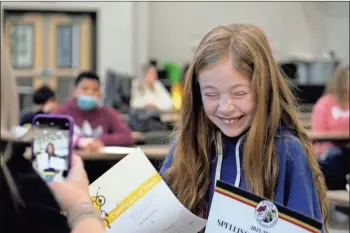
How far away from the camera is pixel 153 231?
146cm

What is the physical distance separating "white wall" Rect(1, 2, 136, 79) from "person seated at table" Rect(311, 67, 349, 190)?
5.70 m

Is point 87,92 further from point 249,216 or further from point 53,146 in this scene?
point 249,216

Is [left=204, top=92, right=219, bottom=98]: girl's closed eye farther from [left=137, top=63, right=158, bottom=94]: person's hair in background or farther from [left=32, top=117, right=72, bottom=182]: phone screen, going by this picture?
[left=137, top=63, right=158, bottom=94]: person's hair in background

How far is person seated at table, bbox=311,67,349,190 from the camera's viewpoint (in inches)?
196

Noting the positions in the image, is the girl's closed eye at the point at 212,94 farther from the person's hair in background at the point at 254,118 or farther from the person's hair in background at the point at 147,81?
the person's hair in background at the point at 147,81

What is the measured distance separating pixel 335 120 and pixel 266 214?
4159 mm

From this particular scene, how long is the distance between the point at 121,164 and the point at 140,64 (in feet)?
30.9

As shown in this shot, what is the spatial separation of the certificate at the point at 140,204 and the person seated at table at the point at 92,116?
111 inches

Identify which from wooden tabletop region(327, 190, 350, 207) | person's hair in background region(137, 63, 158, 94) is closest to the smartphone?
wooden tabletop region(327, 190, 350, 207)

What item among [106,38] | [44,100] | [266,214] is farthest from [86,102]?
[106,38]

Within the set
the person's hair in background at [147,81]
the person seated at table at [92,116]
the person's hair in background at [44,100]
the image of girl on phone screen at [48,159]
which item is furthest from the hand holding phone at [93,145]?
the person's hair in background at [147,81]

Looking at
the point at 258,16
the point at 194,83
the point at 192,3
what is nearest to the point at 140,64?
the point at 192,3

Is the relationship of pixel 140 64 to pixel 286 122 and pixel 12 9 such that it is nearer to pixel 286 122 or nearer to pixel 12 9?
pixel 12 9

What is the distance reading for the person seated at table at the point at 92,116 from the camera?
171 inches
